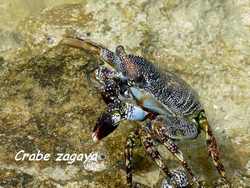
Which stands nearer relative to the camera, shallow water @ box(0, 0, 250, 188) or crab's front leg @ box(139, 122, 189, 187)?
crab's front leg @ box(139, 122, 189, 187)

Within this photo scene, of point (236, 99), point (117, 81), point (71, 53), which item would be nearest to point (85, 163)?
point (117, 81)

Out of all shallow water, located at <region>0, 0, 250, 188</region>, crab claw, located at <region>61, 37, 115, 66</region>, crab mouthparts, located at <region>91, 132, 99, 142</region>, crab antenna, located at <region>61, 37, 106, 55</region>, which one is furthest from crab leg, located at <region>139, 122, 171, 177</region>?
crab antenna, located at <region>61, 37, 106, 55</region>

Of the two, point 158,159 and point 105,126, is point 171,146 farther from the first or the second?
point 105,126

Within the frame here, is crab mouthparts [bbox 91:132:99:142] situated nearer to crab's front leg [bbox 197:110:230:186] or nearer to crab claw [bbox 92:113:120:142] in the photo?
crab claw [bbox 92:113:120:142]

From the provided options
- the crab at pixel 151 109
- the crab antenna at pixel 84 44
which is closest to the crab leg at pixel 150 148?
the crab at pixel 151 109

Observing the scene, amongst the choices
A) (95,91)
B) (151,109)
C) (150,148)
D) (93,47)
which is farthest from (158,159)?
(93,47)

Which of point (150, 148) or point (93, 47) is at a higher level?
point (93, 47)
